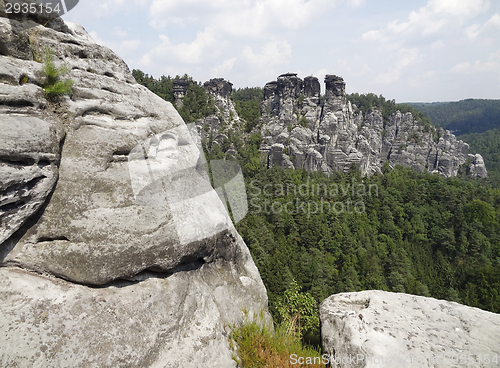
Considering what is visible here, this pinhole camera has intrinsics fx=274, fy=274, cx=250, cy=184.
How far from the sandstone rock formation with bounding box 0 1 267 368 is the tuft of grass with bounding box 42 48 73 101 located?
0.36ft

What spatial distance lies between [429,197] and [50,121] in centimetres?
5523

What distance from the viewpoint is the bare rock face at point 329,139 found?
58938 mm

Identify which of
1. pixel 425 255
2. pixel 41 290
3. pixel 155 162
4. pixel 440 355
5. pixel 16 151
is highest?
pixel 16 151

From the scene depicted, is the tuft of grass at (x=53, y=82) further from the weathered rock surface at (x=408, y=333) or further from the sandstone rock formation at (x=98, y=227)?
the weathered rock surface at (x=408, y=333)

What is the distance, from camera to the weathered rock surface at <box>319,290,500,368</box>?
4.82 m

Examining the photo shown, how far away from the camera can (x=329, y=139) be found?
6009 cm

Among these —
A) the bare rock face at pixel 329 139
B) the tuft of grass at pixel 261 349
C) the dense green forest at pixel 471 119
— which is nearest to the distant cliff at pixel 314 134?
the bare rock face at pixel 329 139

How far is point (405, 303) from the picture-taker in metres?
6.14

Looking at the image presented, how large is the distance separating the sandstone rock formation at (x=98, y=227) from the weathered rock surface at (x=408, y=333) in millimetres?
2024

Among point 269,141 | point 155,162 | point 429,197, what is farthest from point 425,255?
point 155,162

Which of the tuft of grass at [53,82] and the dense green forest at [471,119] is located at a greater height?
the dense green forest at [471,119]

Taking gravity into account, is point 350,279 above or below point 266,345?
below

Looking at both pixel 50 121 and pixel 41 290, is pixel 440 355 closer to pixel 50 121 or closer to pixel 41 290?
pixel 41 290

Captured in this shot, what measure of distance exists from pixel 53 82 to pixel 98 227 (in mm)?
2512
